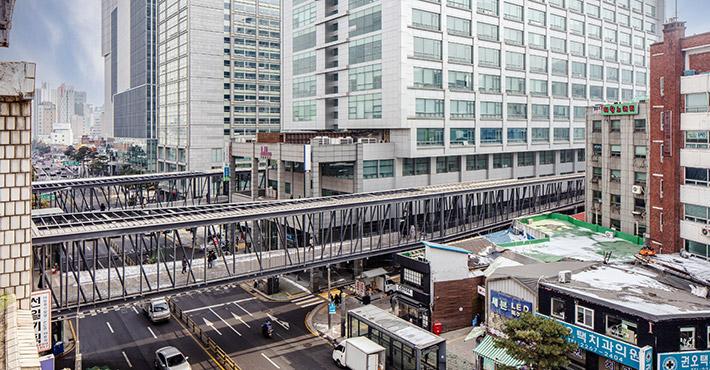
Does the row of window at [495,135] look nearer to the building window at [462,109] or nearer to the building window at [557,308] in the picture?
the building window at [462,109]

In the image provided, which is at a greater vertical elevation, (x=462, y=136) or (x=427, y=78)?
(x=427, y=78)

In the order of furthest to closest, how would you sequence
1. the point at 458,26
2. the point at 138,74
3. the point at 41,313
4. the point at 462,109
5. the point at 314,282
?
1. the point at 138,74
2. the point at 462,109
3. the point at 458,26
4. the point at 314,282
5. the point at 41,313

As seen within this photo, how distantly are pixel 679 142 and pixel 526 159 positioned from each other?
41.9 metres

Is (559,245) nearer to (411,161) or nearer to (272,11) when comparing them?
(411,161)

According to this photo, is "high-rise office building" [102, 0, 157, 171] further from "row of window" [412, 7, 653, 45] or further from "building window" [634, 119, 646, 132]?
"building window" [634, 119, 646, 132]

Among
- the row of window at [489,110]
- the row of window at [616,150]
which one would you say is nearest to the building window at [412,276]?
the row of window at [616,150]

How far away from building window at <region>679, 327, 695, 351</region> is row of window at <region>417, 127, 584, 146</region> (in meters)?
40.8

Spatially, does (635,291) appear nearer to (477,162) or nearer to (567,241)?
(567,241)

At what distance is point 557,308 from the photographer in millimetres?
28984

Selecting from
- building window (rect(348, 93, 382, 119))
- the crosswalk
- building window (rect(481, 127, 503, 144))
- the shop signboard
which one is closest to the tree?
the shop signboard

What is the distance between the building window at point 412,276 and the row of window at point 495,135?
1036 inches

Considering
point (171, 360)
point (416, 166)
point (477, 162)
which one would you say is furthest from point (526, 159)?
point (171, 360)

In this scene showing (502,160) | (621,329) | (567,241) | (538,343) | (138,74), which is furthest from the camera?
(138,74)

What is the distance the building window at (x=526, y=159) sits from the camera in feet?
265
